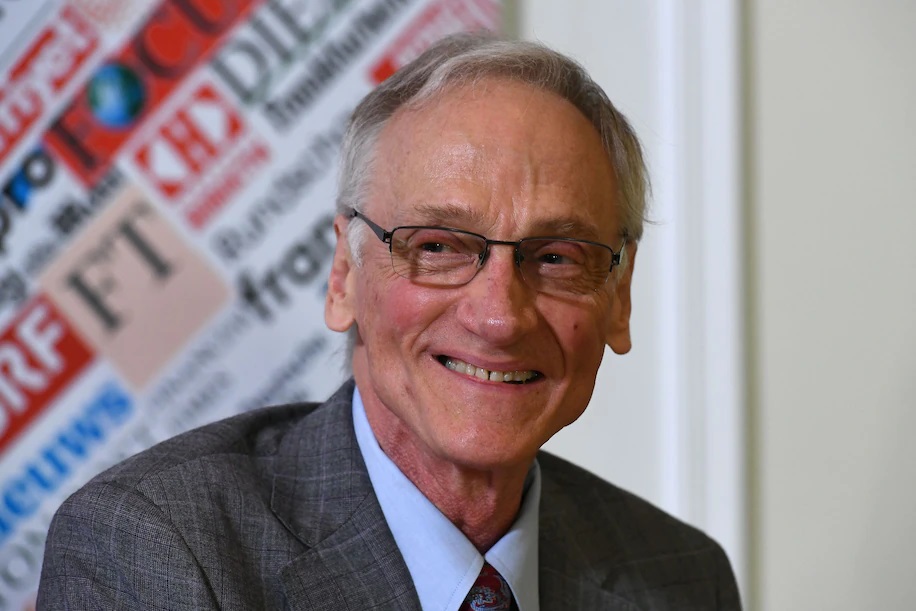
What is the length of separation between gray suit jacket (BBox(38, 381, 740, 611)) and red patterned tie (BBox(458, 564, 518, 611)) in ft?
0.27

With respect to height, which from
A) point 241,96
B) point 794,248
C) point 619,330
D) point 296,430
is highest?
point 241,96

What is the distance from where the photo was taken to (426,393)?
127 centimetres

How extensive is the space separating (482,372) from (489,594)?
295mm

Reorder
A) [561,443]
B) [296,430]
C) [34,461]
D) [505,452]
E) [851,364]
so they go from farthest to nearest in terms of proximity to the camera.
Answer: [851,364] → [561,443] → [34,461] → [296,430] → [505,452]

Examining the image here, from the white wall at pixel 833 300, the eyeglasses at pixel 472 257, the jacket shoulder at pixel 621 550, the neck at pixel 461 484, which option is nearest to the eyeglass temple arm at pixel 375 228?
the eyeglasses at pixel 472 257

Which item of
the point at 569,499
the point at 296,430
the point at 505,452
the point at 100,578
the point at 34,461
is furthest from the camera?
the point at 34,461

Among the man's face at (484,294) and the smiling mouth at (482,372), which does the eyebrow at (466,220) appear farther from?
the smiling mouth at (482,372)

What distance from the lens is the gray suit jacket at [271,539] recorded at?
1.15 meters

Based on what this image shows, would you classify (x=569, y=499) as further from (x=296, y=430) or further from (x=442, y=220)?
(x=442, y=220)

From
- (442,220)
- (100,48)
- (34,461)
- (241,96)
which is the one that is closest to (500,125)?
(442,220)

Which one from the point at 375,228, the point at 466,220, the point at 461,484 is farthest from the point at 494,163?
the point at 461,484

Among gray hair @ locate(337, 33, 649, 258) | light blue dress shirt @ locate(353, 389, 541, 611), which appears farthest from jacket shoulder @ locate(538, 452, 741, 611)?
gray hair @ locate(337, 33, 649, 258)

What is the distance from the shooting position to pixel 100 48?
1901 millimetres

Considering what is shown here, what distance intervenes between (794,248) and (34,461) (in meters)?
1.59
